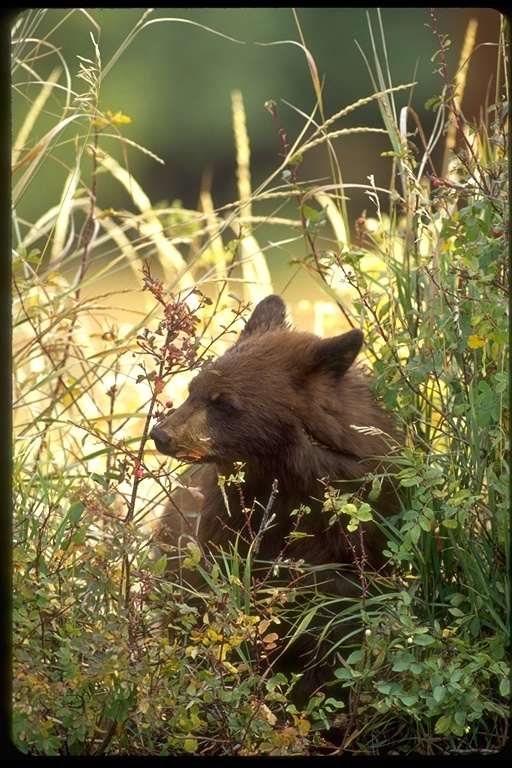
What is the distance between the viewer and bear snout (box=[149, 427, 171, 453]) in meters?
3.32

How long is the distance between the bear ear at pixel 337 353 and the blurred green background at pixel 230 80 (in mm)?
1893

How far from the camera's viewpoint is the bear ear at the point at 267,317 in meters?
3.94

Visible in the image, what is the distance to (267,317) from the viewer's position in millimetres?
3963

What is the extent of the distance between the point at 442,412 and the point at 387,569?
575mm

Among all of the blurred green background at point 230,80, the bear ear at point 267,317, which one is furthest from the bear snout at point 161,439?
the blurred green background at point 230,80

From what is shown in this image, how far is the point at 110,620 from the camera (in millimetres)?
2801

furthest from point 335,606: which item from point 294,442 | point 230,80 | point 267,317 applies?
point 230,80

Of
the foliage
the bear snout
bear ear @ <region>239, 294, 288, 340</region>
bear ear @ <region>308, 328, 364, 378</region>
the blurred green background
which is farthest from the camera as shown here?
the blurred green background

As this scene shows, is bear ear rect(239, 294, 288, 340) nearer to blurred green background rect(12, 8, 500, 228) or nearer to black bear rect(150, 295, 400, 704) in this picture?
black bear rect(150, 295, 400, 704)

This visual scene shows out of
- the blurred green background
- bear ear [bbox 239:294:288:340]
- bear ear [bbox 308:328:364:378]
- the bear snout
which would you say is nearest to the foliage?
bear ear [bbox 308:328:364:378]

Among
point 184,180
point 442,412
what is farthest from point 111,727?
point 184,180

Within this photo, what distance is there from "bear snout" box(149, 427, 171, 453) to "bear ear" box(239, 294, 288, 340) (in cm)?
71

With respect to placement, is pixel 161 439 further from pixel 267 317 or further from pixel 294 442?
pixel 267 317

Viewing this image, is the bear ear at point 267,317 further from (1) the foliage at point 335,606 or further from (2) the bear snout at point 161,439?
(2) the bear snout at point 161,439
